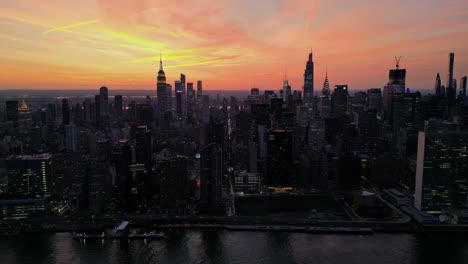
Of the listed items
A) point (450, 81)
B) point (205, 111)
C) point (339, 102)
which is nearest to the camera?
point (450, 81)

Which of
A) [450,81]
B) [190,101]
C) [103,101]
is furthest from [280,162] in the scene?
[190,101]

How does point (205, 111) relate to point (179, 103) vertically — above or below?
below

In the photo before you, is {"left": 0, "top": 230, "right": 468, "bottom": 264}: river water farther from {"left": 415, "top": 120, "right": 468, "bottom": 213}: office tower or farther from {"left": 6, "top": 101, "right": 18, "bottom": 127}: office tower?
{"left": 6, "top": 101, "right": 18, "bottom": 127}: office tower

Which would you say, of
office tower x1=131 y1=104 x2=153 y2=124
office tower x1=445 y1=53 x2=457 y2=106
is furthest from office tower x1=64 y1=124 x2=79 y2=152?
office tower x1=445 y1=53 x2=457 y2=106

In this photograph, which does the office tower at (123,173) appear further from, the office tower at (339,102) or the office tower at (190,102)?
the office tower at (190,102)

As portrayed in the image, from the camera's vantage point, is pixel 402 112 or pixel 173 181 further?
pixel 402 112

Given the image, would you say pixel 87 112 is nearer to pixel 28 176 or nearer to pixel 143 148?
pixel 143 148

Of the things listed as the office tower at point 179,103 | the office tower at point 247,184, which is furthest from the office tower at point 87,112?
the office tower at point 247,184
